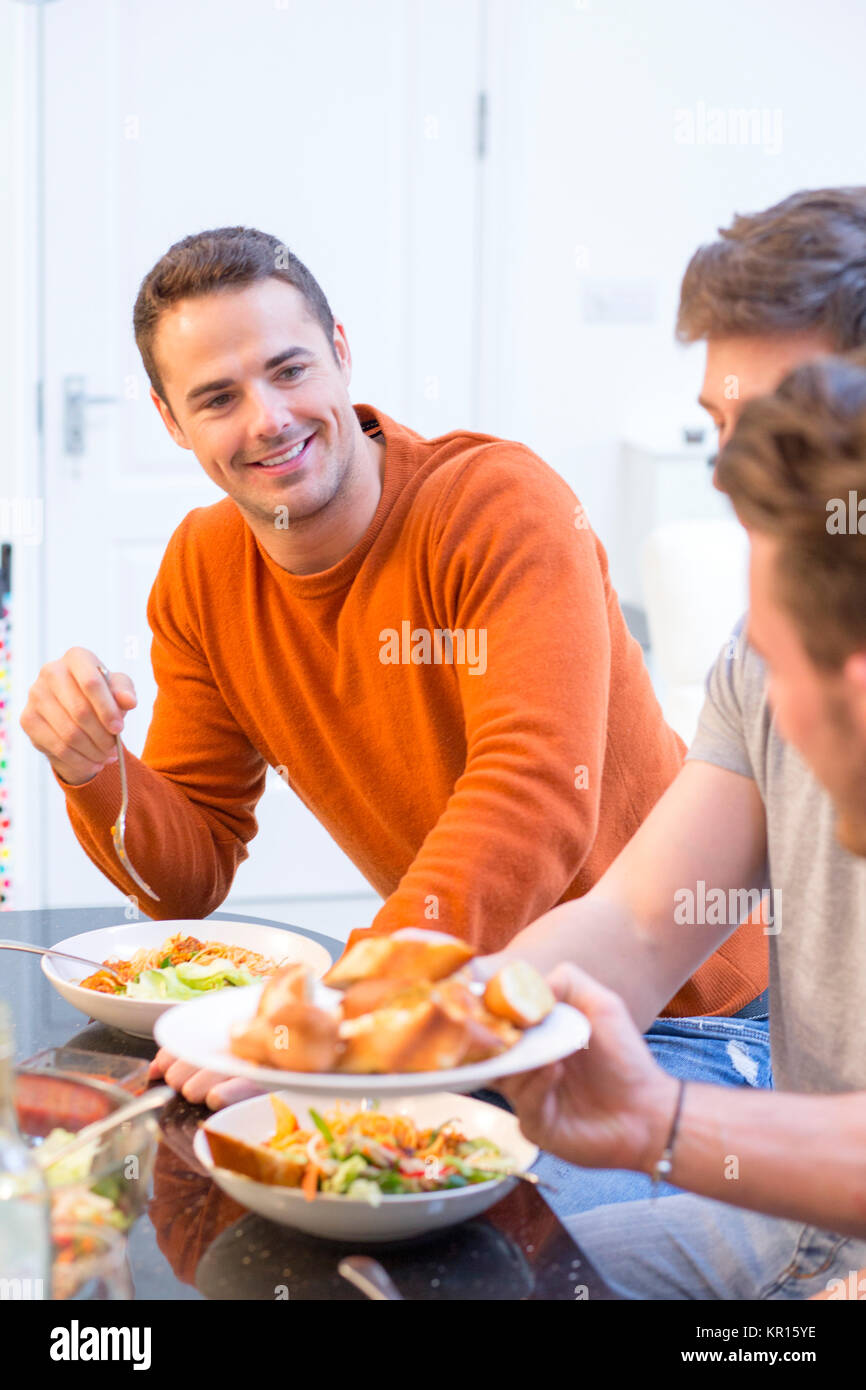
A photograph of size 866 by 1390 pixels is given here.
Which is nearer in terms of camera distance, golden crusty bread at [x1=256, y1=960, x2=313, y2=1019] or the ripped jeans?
golden crusty bread at [x1=256, y1=960, x2=313, y2=1019]

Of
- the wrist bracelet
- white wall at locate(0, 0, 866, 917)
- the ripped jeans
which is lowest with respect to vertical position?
the ripped jeans

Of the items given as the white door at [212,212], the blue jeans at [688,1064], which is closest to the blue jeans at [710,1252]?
the blue jeans at [688,1064]

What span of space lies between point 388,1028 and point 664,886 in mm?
492

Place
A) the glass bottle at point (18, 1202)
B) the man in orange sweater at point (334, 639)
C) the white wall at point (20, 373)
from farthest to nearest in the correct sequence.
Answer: the white wall at point (20, 373) < the man in orange sweater at point (334, 639) < the glass bottle at point (18, 1202)

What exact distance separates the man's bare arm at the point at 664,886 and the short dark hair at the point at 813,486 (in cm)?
46

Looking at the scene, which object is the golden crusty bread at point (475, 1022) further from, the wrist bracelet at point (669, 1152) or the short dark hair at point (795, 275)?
the short dark hair at point (795, 275)

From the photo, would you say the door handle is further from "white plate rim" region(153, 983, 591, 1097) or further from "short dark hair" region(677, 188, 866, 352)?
"white plate rim" region(153, 983, 591, 1097)

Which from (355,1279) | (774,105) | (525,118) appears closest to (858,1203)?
(355,1279)

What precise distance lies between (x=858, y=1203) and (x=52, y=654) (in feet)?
9.78

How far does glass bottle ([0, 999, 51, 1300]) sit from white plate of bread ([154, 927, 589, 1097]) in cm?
12

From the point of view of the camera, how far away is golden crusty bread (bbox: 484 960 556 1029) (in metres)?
0.88

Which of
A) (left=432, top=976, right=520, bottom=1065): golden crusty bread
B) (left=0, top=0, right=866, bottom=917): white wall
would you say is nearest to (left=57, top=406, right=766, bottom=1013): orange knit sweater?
(left=432, top=976, right=520, bottom=1065): golden crusty bread

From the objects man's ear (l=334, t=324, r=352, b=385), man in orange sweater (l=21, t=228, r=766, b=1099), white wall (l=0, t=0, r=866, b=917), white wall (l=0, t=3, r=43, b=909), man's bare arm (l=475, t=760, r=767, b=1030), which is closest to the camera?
man's bare arm (l=475, t=760, r=767, b=1030)

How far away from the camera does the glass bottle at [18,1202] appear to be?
71 cm
